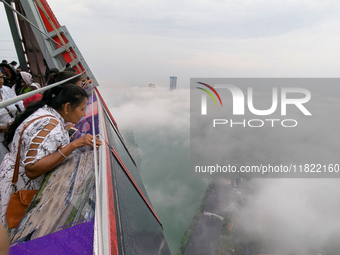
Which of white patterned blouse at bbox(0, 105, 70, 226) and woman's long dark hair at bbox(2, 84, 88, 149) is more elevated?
woman's long dark hair at bbox(2, 84, 88, 149)

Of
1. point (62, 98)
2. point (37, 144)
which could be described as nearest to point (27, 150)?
point (37, 144)

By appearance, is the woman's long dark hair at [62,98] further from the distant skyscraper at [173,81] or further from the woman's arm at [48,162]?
the distant skyscraper at [173,81]

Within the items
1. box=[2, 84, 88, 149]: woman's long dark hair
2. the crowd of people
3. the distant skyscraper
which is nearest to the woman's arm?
the crowd of people

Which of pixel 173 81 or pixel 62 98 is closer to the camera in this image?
pixel 62 98

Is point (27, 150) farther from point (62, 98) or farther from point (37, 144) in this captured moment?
point (62, 98)

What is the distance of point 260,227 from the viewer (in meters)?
45.4

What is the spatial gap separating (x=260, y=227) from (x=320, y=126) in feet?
354

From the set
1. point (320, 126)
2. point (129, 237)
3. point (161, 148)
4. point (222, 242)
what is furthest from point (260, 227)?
point (320, 126)

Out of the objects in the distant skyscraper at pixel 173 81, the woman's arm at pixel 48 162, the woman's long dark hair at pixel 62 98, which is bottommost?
the woman's arm at pixel 48 162

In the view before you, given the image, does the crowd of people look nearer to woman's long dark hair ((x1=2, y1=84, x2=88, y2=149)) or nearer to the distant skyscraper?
woman's long dark hair ((x1=2, y1=84, x2=88, y2=149))

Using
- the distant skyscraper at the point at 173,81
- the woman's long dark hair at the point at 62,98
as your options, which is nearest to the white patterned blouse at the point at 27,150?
the woman's long dark hair at the point at 62,98

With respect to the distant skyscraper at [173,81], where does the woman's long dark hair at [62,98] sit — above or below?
below

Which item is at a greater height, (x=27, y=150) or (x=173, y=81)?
(x=173, y=81)

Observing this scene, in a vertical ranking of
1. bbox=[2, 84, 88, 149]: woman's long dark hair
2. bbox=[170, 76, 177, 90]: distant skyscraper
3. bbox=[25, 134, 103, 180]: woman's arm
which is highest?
bbox=[170, 76, 177, 90]: distant skyscraper
